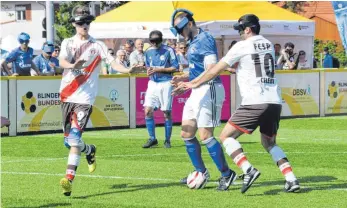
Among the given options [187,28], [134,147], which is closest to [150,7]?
[134,147]

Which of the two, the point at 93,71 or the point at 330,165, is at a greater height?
the point at 93,71

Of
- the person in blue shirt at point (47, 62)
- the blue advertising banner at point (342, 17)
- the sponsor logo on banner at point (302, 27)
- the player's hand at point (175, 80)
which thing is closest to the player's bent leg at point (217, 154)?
the player's hand at point (175, 80)

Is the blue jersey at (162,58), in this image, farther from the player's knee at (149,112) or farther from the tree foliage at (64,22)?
the tree foliage at (64,22)

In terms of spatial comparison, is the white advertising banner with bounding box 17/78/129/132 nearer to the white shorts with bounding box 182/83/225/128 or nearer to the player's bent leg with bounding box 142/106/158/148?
the player's bent leg with bounding box 142/106/158/148

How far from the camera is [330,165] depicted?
1462cm

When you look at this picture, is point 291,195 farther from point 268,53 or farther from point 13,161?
point 13,161

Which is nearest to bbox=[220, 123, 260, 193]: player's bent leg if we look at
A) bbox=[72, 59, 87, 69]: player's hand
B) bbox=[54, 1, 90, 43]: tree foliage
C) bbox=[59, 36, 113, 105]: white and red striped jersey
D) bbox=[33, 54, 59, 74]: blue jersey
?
bbox=[59, 36, 113, 105]: white and red striped jersey

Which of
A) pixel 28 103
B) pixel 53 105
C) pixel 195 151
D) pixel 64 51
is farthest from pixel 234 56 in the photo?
pixel 53 105

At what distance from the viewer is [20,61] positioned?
72.0 ft

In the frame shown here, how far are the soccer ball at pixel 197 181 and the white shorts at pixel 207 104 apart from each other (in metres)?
0.64

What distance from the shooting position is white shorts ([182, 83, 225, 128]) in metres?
12.0

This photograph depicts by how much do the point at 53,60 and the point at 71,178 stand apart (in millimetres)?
11906

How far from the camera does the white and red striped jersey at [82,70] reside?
12.0 metres

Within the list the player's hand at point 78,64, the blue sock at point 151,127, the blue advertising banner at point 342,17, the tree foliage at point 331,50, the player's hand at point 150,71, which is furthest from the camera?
the tree foliage at point 331,50
